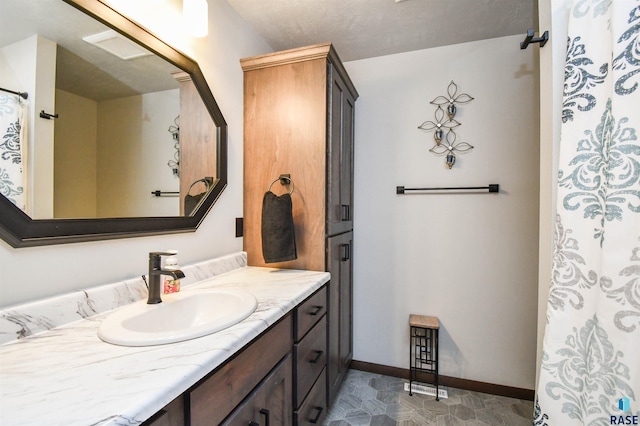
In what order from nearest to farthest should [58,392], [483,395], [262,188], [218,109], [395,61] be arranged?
[58,392] → [218,109] → [262,188] → [483,395] → [395,61]

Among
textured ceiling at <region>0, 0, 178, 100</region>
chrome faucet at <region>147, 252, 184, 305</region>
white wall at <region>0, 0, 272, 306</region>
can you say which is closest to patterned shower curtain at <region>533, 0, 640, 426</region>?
chrome faucet at <region>147, 252, 184, 305</region>

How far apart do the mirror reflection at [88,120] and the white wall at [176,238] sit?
0.38 feet

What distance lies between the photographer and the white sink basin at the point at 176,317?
670mm

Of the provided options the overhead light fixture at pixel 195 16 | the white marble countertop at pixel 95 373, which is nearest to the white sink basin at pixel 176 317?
the white marble countertop at pixel 95 373

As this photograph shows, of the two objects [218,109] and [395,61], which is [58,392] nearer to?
[218,109]

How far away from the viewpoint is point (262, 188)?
158 centimetres

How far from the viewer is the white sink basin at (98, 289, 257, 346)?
2.20ft

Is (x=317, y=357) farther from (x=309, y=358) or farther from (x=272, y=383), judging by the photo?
(x=272, y=383)

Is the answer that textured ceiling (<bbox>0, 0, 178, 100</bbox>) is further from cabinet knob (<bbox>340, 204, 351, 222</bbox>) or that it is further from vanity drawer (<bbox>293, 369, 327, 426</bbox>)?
vanity drawer (<bbox>293, 369, 327, 426</bbox>)

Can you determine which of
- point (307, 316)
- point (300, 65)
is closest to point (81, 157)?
point (307, 316)

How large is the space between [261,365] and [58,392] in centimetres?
49

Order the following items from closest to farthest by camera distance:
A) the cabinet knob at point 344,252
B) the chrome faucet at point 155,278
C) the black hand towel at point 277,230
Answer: the chrome faucet at point 155,278, the black hand towel at point 277,230, the cabinet knob at point 344,252

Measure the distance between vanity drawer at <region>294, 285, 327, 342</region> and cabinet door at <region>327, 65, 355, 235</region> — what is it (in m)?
0.36

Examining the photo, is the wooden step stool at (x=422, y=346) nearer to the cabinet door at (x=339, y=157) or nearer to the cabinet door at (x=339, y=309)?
the cabinet door at (x=339, y=309)
